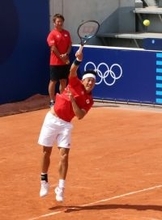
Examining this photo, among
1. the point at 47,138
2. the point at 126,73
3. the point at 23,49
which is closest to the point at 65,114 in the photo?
the point at 47,138

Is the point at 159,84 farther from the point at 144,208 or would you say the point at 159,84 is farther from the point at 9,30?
the point at 144,208

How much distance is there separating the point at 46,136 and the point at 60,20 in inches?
294

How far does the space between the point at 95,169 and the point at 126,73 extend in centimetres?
626

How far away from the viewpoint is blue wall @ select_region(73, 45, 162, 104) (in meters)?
16.9

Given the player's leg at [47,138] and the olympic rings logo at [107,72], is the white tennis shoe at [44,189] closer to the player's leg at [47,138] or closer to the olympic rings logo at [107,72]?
the player's leg at [47,138]

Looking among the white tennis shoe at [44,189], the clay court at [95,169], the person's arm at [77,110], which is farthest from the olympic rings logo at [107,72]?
the person's arm at [77,110]

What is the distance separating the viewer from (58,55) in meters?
16.9

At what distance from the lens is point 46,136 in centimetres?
931

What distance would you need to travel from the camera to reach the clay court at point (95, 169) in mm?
9203

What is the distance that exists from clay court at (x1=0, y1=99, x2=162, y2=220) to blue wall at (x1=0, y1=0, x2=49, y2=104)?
1334 millimetres

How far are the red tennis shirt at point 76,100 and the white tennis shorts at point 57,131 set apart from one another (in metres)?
0.08

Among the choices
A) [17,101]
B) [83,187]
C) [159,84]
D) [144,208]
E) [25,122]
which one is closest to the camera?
[144,208]

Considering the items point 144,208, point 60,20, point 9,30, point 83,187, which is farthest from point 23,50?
point 144,208

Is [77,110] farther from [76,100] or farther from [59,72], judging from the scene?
[59,72]
